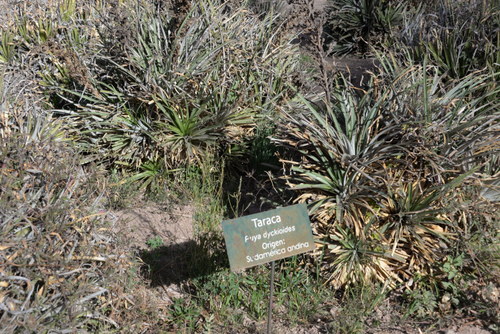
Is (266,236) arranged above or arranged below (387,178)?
above

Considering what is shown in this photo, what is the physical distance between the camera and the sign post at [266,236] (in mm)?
4516

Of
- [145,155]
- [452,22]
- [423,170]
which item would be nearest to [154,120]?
[145,155]

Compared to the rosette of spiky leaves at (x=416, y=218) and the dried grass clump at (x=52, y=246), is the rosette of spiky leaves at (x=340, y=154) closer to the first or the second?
the rosette of spiky leaves at (x=416, y=218)

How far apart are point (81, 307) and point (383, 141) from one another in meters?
2.80

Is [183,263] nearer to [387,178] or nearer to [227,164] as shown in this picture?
[227,164]

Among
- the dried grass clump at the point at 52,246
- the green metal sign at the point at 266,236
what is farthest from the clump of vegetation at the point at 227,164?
the green metal sign at the point at 266,236

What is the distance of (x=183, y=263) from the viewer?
5.74 m

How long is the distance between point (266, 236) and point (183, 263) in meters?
1.40

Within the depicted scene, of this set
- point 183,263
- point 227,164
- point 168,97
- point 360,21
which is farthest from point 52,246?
point 360,21

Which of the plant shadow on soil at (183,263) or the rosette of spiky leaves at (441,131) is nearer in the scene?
the rosette of spiky leaves at (441,131)

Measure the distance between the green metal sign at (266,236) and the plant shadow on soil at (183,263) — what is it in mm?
1047

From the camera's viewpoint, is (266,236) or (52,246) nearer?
(52,246)

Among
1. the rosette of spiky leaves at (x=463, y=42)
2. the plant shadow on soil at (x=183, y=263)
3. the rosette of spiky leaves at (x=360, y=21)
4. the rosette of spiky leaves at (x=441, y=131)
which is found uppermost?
the rosette of spiky leaves at (x=441, y=131)

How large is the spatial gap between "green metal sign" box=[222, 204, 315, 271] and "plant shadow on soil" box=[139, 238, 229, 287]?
1.05 metres
